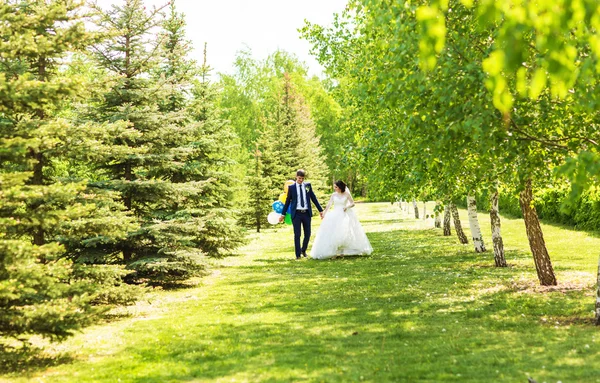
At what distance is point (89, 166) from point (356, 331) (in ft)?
26.9

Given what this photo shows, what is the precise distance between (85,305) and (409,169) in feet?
29.0

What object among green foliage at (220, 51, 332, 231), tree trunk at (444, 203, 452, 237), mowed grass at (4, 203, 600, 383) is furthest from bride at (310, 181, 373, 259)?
green foliage at (220, 51, 332, 231)

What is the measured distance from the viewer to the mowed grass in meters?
6.91

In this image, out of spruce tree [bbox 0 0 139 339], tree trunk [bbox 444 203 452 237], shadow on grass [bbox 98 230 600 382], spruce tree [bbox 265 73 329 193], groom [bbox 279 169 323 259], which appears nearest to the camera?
shadow on grass [bbox 98 230 600 382]

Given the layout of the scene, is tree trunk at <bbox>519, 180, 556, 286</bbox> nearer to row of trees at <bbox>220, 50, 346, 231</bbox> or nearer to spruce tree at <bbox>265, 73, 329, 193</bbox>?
spruce tree at <bbox>265, 73, 329, 193</bbox>

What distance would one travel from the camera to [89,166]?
1373 centimetres

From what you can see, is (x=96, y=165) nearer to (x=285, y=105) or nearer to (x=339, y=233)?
(x=339, y=233)

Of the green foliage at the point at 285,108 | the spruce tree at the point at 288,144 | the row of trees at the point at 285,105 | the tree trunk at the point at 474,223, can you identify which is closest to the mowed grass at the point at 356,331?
the tree trunk at the point at 474,223

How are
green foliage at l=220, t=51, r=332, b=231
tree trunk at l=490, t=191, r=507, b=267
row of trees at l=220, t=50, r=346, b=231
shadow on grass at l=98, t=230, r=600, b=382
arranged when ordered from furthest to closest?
row of trees at l=220, t=50, r=346, b=231 < green foliage at l=220, t=51, r=332, b=231 < tree trunk at l=490, t=191, r=507, b=267 < shadow on grass at l=98, t=230, r=600, b=382

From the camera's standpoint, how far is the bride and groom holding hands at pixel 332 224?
747 inches

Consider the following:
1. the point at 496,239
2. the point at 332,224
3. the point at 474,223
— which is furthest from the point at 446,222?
the point at 496,239

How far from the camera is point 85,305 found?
25.0ft

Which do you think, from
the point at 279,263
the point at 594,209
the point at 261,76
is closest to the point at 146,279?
the point at 279,263

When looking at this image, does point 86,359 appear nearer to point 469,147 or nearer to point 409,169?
point 469,147
